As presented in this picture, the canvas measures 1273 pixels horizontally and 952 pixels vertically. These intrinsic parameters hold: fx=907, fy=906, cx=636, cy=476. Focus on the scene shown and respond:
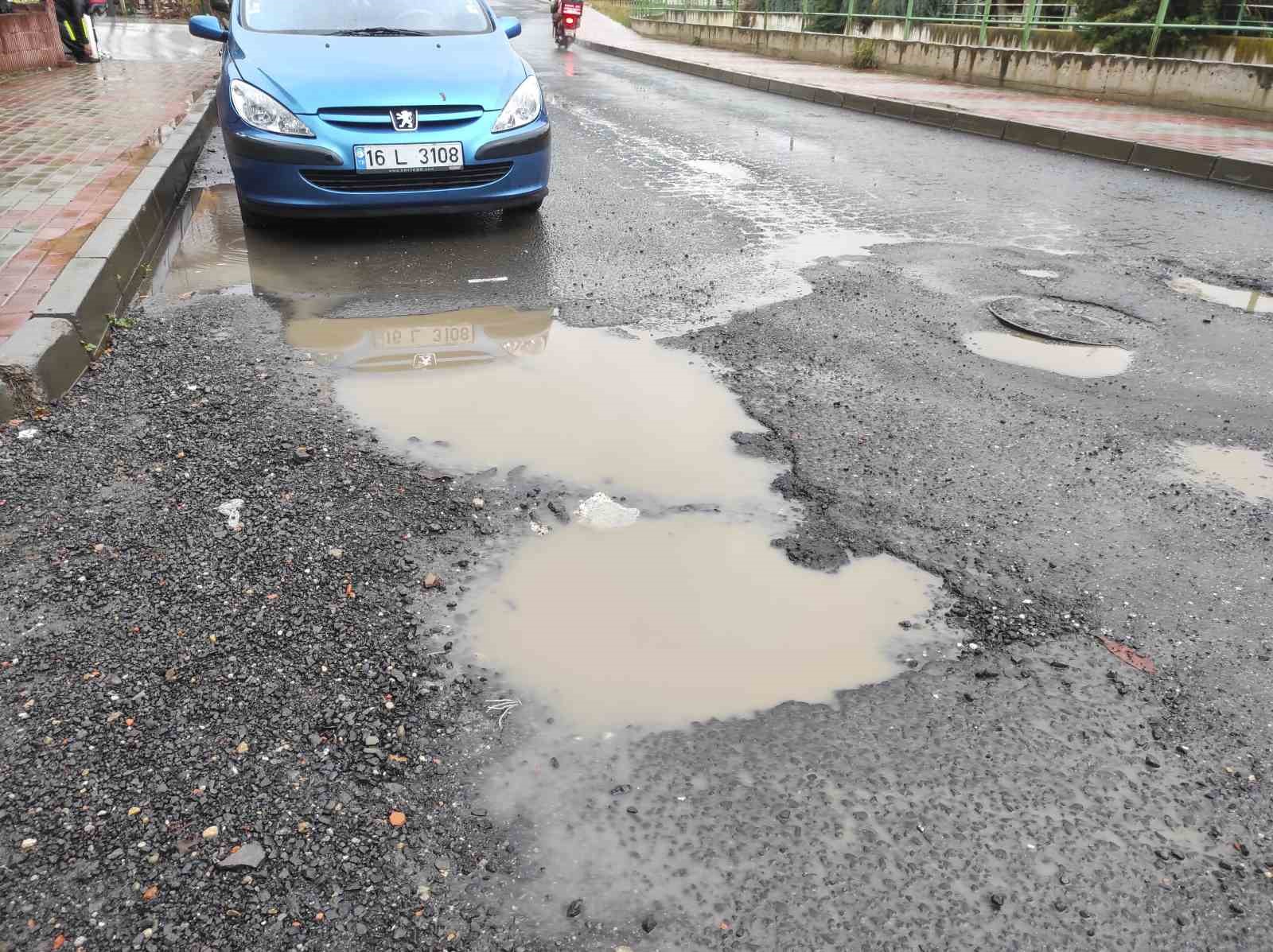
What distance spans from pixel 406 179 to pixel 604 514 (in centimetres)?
331

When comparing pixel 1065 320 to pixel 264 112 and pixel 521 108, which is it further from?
pixel 264 112

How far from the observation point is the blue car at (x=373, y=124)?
17.0 feet

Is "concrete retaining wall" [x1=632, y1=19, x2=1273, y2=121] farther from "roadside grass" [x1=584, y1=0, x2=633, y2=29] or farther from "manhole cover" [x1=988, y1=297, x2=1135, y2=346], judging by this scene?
"roadside grass" [x1=584, y1=0, x2=633, y2=29]

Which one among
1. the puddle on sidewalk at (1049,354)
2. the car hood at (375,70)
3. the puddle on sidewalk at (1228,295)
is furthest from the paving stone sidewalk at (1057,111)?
the car hood at (375,70)

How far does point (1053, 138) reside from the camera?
10242 mm

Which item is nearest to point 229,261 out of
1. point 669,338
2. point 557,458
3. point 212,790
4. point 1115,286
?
point 669,338

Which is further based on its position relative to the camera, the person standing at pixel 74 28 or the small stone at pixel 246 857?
the person standing at pixel 74 28

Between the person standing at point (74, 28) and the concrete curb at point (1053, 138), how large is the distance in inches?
439

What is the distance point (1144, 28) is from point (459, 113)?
40.4 feet

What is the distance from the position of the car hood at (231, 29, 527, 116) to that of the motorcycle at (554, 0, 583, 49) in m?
23.2

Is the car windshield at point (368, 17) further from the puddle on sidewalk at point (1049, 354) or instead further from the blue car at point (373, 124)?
the puddle on sidewalk at point (1049, 354)

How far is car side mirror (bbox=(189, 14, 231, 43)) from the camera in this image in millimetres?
6430

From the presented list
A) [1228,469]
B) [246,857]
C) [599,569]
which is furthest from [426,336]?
[1228,469]

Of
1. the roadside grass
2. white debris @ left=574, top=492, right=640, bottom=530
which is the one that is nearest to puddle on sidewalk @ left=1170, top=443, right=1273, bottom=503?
white debris @ left=574, top=492, right=640, bottom=530
